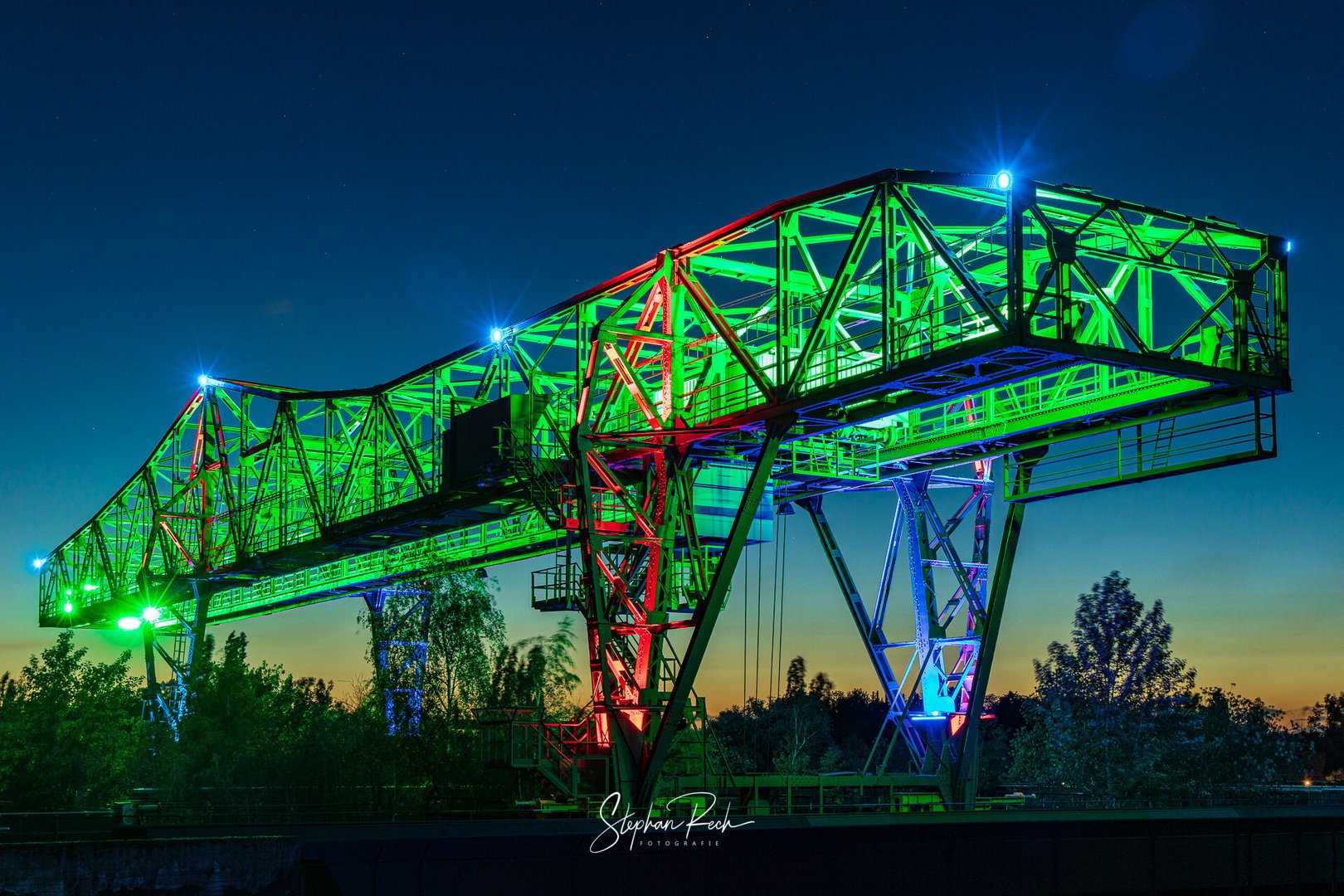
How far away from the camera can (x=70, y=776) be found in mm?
53156

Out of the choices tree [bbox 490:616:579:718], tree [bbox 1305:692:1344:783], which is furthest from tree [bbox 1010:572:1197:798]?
tree [bbox 1305:692:1344:783]

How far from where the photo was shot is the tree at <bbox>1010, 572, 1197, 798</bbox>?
68.6 m

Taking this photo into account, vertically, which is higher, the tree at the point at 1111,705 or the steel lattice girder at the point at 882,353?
the steel lattice girder at the point at 882,353

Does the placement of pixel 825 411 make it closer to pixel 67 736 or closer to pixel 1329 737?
pixel 67 736

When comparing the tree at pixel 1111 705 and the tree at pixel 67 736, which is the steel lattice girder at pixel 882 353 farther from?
the tree at pixel 1111 705

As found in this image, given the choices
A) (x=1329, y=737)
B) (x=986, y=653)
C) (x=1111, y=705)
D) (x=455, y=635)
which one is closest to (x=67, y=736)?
(x=455, y=635)

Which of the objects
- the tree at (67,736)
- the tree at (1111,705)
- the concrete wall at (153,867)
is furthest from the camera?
the tree at (1111,705)

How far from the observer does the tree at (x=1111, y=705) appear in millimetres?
68625

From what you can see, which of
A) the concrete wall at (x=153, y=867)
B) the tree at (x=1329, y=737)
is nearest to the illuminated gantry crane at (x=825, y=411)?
the concrete wall at (x=153, y=867)

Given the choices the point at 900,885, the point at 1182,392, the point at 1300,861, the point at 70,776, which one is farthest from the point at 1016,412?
the point at 70,776

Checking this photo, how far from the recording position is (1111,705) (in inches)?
2830

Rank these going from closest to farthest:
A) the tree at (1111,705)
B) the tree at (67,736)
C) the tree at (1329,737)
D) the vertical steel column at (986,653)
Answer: the vertical steel column at (986,653)
the tree at (67,736)
the tree at (1111,705)
the tree at (1329,737)

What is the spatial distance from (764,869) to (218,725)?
3925cm

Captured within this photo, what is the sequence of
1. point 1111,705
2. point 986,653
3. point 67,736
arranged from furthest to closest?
point 1111,705 → point 67,736 → point 986,653
